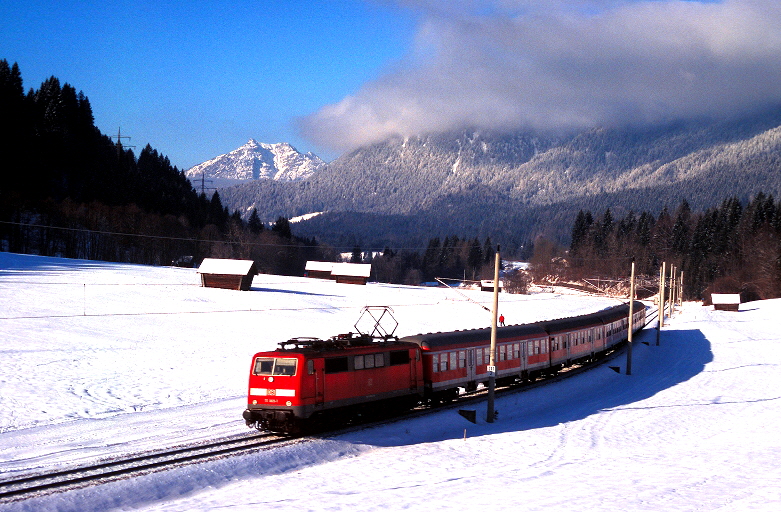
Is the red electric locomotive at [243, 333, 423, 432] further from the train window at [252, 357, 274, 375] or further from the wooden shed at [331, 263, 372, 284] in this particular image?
the wooden shed at [331, 263, 372, 284]

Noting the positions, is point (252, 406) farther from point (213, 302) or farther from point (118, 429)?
point (213, 302)

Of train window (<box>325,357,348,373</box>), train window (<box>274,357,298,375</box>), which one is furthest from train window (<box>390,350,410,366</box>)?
train window (<box>274,357,298,375</box>)

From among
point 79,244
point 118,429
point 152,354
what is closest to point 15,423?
point 118,429

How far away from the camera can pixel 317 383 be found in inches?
991

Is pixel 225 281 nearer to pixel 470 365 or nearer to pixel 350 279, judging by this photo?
→ pixel 350 279

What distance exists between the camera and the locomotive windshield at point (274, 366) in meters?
25.1

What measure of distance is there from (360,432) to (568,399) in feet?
56.4

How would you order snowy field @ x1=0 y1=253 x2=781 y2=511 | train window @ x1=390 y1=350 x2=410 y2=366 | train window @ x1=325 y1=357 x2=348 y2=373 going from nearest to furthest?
snowy field @ x1=0 y1=253 x2=781 y2=511 < train window @ x1=325 y1=357 x2=348 y2=373 < train window @ x1=390 y1=350 x2=410 y2=366

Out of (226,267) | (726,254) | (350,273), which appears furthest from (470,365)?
(726,254)

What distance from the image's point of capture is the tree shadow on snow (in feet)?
90.6

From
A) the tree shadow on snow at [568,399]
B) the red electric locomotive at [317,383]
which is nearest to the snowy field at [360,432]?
the tree shadow on snow at [568,399]

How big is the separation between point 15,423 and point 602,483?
2220 cm

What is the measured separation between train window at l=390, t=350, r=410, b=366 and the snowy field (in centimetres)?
251

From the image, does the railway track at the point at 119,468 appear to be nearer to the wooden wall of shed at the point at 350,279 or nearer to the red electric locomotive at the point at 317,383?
the red electric locomotive at the point at 317,383
